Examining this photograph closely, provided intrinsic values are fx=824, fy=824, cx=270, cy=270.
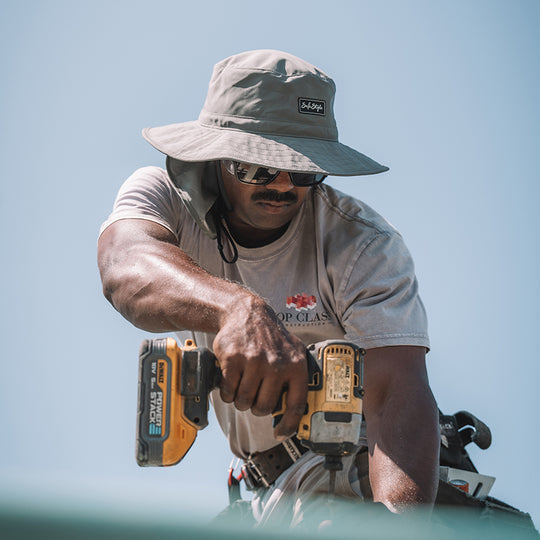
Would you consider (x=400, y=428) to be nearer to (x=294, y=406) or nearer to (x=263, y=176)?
(x=294, y=406)

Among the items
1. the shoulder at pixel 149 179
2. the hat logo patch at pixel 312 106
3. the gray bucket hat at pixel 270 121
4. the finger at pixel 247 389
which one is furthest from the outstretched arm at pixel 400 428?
the shoulder at pixel 149 179

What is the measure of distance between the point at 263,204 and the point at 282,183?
6.1 inches

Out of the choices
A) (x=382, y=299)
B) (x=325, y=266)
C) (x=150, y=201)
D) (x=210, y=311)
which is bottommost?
(x=210, y=311)

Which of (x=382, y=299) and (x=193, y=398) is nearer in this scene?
(x=193, y=398)

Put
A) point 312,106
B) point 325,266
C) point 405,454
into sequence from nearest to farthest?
point 405,454 < point 312,106 < point 325,266

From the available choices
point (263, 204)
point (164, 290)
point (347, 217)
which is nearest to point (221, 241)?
point (263, 204)

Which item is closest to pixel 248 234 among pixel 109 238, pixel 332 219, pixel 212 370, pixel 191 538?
pixel 332 219

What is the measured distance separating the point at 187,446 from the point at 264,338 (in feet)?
Answer: 1.89

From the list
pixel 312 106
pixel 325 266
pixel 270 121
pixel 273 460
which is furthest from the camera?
pixel 273 460

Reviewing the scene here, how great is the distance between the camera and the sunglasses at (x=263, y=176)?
13.6ft

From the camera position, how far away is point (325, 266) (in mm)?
4348

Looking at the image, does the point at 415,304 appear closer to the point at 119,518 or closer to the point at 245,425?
the point at 245,425

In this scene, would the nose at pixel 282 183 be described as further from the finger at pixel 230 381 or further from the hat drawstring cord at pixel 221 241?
the finger at pixel 230 381

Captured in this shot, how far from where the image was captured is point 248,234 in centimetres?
450
